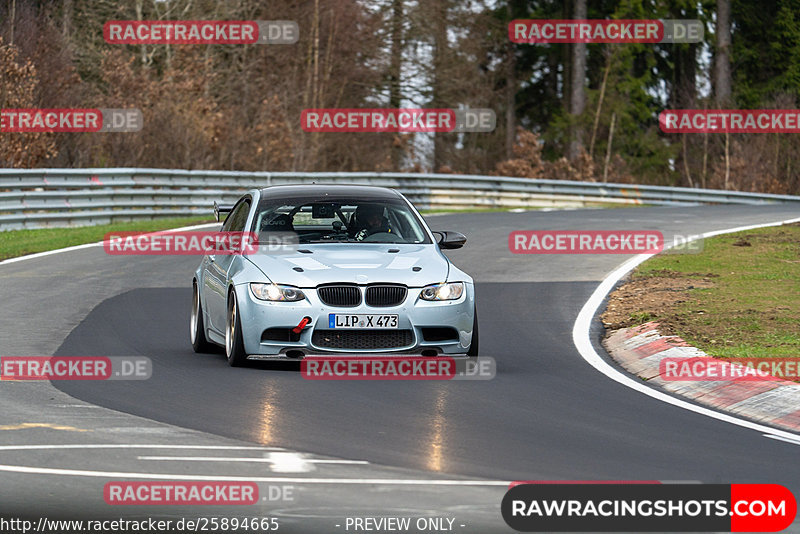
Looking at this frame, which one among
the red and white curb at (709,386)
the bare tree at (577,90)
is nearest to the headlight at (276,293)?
the red and white curb at (709,386)

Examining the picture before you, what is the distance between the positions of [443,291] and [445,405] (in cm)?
171

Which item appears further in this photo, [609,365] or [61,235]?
[61,235]

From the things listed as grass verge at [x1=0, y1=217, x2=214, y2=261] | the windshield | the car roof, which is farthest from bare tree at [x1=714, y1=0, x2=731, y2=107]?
the windshield

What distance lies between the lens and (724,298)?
1594cm

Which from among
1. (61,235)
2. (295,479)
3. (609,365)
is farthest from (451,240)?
(61,235)

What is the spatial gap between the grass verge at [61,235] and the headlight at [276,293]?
10.6 m

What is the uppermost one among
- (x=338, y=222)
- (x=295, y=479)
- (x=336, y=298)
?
(x=338, y=222)

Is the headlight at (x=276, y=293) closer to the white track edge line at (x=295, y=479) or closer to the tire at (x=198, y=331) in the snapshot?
the tire at (x=198, y=331)

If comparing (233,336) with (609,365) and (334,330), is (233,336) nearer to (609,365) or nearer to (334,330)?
(334,330)

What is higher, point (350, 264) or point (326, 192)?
point (326, 192)

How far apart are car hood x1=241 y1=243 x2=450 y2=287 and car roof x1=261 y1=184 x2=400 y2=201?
795 millimetres

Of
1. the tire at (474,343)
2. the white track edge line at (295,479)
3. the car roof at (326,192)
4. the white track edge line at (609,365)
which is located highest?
the car roof at (326,192)

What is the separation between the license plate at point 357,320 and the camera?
1123 centimetres

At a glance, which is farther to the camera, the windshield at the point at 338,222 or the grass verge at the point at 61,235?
the grass verge at the point at 61,235
